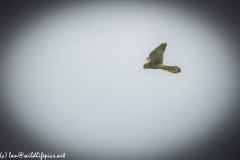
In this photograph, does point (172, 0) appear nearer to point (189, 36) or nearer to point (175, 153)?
point (189, 36)

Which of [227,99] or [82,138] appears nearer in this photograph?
[82,138]

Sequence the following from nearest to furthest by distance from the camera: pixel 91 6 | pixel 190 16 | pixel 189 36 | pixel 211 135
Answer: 1. pixel 211 135
2. pixel 189 36
3. pixel 190 16
4. pixel 91 6

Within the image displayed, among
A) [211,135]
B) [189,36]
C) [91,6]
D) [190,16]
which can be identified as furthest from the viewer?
[91,6]

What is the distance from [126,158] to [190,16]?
2693mm

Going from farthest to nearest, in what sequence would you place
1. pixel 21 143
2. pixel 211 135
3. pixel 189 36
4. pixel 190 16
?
1. pixel 190 16
2. pixel 189 36
3. pixel 211 135
4. pixel 21 143

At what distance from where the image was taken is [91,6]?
481cm

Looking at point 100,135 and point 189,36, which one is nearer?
point 100,135

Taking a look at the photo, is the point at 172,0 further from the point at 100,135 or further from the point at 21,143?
the point at 21,143

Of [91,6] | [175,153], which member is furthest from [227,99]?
[91,6]

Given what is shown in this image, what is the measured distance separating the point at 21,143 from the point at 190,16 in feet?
11.0

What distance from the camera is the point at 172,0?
4.67 meters

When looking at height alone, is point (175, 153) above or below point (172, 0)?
below

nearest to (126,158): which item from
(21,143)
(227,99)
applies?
(21,143)

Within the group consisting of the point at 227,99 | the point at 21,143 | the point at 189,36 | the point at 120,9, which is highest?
the point at 120,9
